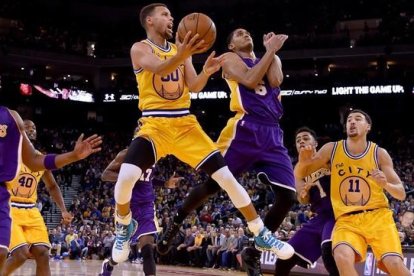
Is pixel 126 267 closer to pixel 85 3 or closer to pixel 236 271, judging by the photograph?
pixel 236 271

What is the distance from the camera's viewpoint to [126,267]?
16.8m

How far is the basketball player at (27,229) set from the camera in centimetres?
749

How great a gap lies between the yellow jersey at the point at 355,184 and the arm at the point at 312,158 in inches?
5.3

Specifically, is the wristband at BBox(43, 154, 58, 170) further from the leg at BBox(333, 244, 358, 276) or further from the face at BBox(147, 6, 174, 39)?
the leg at BBox(333, 244, 358, 276)

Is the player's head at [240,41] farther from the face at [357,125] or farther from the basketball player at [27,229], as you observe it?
the basketball player at [27,229]

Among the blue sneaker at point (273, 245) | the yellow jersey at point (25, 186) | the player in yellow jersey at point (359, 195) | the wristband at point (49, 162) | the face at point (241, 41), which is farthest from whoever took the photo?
the yellow jersey at point (25, 186)

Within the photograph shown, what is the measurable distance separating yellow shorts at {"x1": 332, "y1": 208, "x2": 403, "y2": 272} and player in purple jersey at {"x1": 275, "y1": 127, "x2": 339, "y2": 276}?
42 centimetres

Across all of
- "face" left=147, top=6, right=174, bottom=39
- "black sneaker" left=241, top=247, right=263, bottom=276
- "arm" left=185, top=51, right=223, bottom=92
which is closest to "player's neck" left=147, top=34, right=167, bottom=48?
"face" left=147, top=6, right=174, bottom=39

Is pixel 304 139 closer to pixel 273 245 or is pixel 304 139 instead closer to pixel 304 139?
pixel 304 139

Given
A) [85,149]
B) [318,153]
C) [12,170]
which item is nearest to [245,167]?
[318,153]

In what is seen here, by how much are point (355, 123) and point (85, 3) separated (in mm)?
33502

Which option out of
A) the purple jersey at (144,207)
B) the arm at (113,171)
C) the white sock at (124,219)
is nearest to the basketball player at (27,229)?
the arm at (113,171)

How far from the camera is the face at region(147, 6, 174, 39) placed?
21.4 feet

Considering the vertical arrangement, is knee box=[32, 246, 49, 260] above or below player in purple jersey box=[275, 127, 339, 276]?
below
